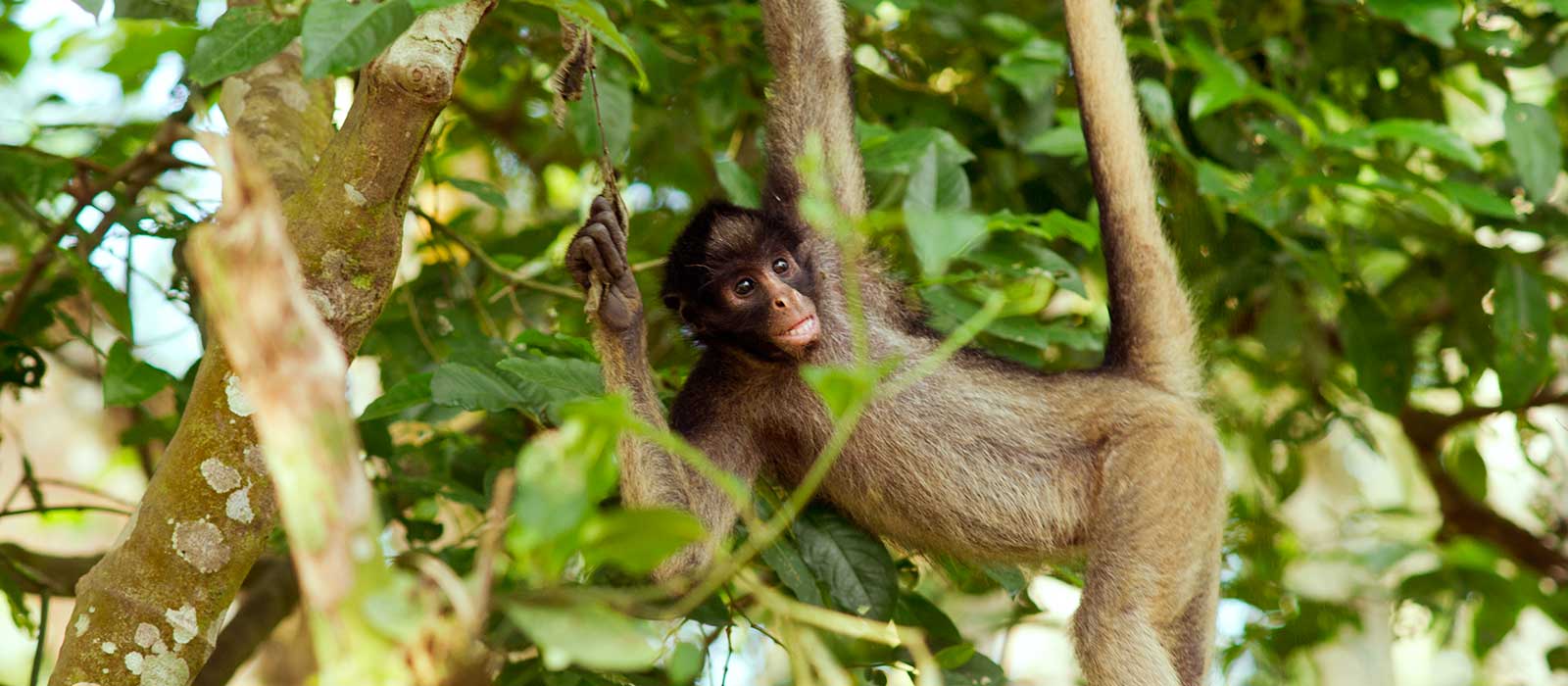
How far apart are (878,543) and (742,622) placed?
504 mm

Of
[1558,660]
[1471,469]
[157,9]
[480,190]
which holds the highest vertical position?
[157,9]

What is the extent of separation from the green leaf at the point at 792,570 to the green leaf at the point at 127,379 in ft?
5.97

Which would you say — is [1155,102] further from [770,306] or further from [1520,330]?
[1520,330]

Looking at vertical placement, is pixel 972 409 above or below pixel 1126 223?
below

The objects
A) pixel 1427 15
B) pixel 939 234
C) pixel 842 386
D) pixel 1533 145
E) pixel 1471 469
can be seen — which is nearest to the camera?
pixel 842 386

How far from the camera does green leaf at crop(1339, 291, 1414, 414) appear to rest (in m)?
5.74

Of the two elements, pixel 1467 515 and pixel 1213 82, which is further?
pixel 1467 515

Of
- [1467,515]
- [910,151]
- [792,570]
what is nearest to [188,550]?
[792,570]

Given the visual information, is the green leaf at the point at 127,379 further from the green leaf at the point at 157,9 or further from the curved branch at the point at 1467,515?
the curved branch at the point at 1467,515

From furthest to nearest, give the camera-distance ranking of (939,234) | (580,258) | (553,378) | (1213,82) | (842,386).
Answer: (1213,82)
(580,258)
(553,378)
(939,234)
(842,386)

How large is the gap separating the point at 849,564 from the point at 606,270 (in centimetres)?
115

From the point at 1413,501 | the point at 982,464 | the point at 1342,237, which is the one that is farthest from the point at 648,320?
the point at 1413,501

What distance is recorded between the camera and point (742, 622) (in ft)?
13.4

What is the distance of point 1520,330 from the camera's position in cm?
544
